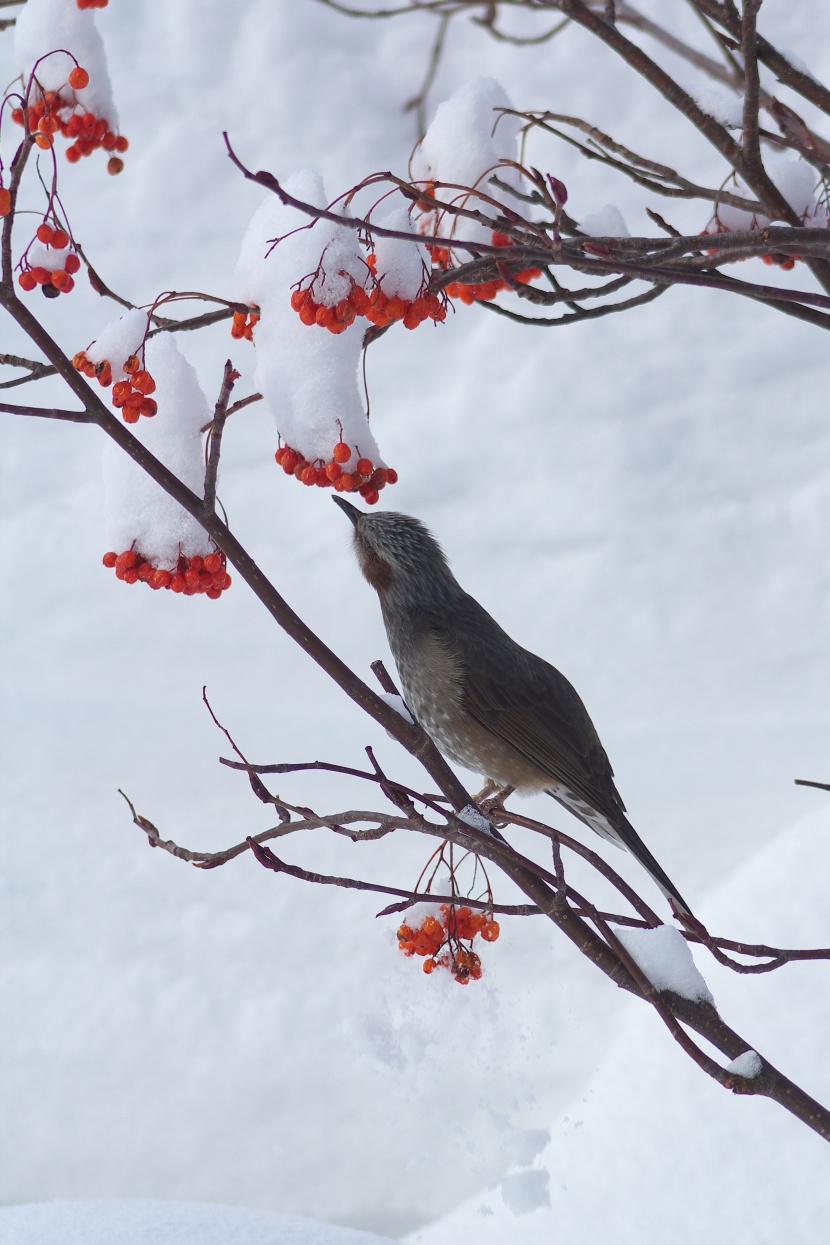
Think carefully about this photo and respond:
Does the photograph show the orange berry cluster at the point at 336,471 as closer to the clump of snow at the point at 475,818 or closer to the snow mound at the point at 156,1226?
the clump of snow at the point at 475,818

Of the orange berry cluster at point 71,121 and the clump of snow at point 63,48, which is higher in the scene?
the clump of snow at point 63,48

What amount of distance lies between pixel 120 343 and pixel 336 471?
26 centimetres

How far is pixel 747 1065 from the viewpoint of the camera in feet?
3.62

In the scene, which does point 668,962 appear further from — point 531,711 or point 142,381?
point 531,711

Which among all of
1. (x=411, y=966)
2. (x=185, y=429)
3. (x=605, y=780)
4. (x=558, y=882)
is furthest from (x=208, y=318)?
(x=605, y=780)

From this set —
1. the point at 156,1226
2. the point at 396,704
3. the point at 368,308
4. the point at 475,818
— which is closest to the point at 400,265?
the point at 368,308

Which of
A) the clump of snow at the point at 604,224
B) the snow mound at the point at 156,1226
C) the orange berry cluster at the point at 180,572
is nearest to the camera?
the orange berry cluster at the point at 180,572

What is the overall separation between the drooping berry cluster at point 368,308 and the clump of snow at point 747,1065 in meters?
0.86

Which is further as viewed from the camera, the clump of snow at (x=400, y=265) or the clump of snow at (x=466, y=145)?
the clump of snow at (x=466, y=145)

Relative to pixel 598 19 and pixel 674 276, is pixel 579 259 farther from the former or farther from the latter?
pixel 598 19

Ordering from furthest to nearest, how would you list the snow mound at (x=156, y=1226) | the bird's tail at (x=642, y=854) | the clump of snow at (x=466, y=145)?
1. the bird's tail at (x=642, y=854)
2. the snow mound at (x=156, y=1226)
3. the clump of snow at (x=466, y=145)

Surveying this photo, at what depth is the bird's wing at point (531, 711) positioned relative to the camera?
2.07m

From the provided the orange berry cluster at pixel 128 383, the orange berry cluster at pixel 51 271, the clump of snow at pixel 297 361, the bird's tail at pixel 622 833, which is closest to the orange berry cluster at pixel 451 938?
the bird's tail at pixel 622 833

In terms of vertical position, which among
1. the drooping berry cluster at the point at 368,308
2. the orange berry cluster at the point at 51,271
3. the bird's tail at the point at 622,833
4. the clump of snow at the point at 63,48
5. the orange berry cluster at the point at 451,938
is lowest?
the orange berry cluster at the point at 451,938
